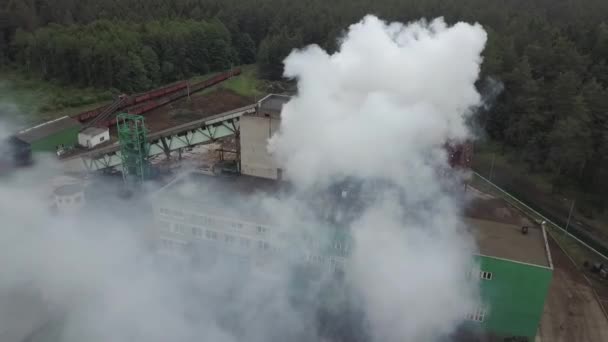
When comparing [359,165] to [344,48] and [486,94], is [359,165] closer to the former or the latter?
[344,48]

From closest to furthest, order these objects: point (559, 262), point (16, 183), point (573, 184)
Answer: point (16, 183)
point (559, 262)
point (573, 184)

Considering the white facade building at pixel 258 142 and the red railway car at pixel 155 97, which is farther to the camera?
the red railway car at pixel 155 97

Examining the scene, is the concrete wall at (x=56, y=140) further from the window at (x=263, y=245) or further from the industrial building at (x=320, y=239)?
the window at (x=263, y=245)

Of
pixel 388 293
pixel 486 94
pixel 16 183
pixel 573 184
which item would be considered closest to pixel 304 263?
pixel 388 293

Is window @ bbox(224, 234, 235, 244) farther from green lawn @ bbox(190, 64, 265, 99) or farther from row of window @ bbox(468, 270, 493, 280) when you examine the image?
green lawn @ bbox(190, 64, 265, 99)

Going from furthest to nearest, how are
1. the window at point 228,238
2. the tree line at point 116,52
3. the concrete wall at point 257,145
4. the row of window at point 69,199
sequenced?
the tree line at point 116,52
the concrete wall at point 257,145
the row of window at point 69,199
the window at point 228,238

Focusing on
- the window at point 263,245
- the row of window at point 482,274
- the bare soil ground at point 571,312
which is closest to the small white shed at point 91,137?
the window at point 263,245
